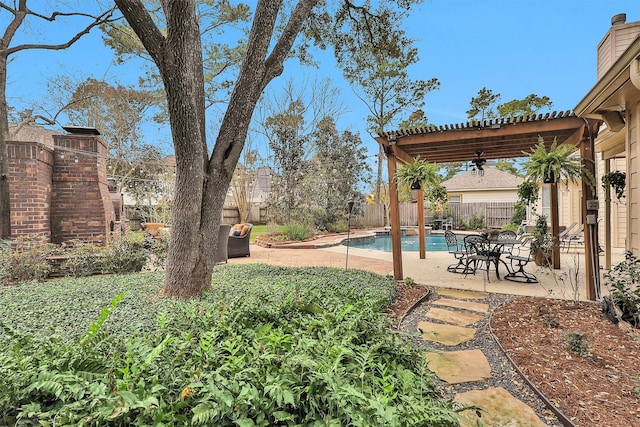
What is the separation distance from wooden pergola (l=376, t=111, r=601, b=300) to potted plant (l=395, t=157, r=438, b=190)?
0.96 feet

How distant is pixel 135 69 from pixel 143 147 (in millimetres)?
4863

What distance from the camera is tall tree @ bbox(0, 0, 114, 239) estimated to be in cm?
631

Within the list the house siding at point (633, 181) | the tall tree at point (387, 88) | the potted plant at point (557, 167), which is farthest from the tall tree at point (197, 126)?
the tall tree at point (387, 88)

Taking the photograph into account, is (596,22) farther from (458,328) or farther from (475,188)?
(475,188)

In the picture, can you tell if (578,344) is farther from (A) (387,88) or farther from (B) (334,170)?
(A) (387,88)

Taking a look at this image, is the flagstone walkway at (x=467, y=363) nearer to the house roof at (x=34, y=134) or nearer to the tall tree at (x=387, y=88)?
the tall tree at (x=387, y=88)

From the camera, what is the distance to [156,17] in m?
8.32

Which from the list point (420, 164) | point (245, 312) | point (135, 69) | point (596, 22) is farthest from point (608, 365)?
point (135, 69)

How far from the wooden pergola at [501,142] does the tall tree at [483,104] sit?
14.9 meters

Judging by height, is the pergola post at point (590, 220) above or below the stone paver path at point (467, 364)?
above

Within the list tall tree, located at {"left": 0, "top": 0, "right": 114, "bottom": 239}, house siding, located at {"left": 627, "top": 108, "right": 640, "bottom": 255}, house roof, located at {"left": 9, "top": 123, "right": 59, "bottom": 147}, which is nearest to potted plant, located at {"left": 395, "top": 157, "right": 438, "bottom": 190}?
house siding, located at {"left": 627, "top": 108, "right": 640, "bottom": 255}

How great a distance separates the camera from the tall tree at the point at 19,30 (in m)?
6.31

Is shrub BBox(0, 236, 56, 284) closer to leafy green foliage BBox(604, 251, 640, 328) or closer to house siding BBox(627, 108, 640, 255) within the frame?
leafy green foliage BBox(604, 251, 640, 328)

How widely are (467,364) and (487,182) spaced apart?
68.0 feet
